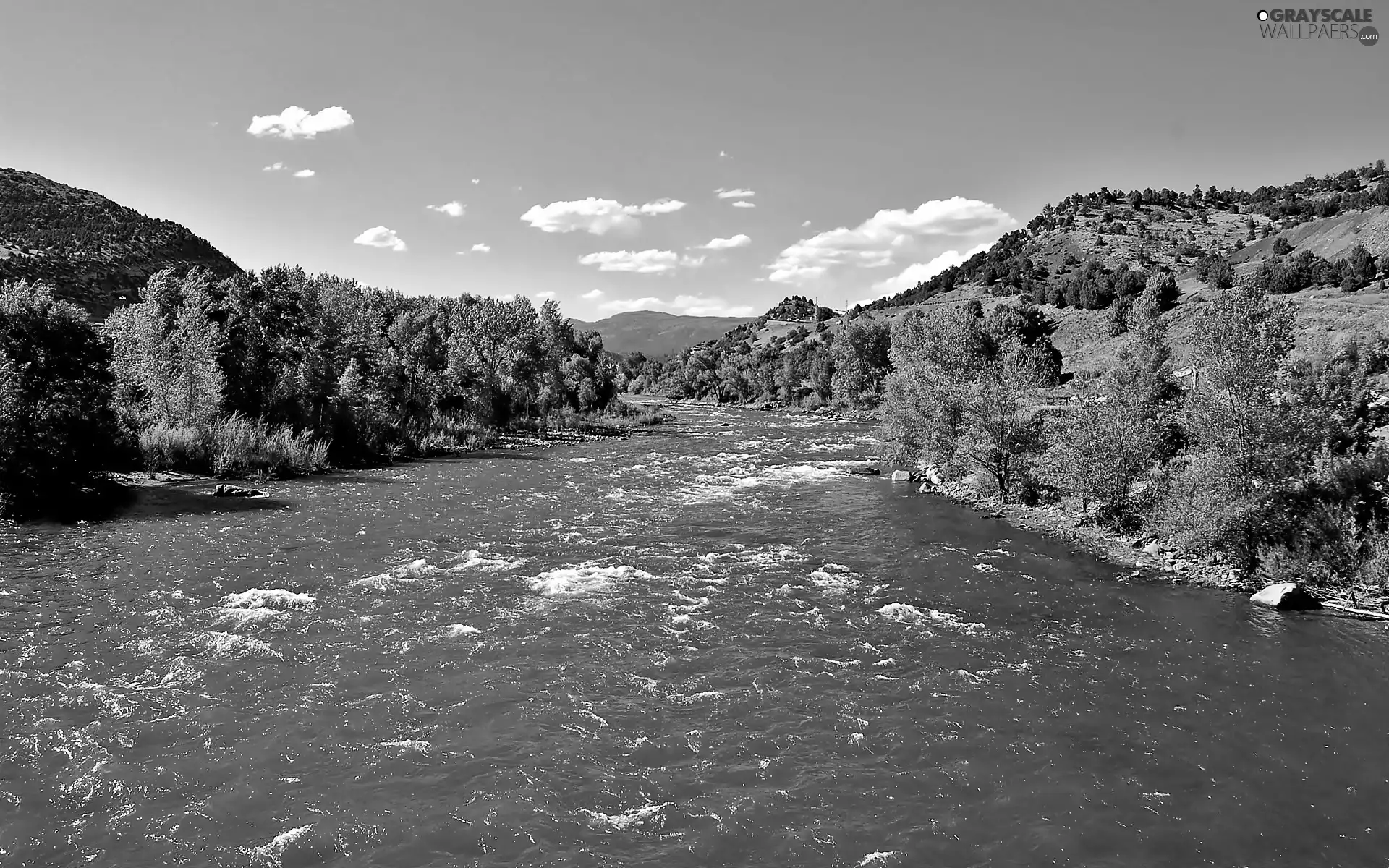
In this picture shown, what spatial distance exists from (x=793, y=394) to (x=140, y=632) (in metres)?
111

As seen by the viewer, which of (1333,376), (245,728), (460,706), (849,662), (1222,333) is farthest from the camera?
(1222,333)

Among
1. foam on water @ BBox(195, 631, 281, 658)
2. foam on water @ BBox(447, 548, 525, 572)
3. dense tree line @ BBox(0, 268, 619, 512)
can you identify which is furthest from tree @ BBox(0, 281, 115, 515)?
foam on water @ BBox(447, 548, 525, 572)

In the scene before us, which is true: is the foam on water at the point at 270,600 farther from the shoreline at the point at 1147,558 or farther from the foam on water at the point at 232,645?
the shoreline at the point at 1147,558

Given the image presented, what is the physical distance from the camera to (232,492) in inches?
1336

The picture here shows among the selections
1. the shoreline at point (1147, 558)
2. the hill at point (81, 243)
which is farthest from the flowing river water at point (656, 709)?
the hill at point (81, 243)

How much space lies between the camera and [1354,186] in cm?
12719

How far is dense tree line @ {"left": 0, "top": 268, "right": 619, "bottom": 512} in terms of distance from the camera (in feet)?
96.6

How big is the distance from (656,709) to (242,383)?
138ft

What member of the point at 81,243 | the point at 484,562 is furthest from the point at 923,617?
the point at 81,243

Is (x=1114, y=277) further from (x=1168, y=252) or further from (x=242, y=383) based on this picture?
(x=242, y=383)

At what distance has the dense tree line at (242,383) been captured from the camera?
2944 cm

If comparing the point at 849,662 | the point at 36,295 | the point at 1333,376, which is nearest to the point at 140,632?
the point at 849,662

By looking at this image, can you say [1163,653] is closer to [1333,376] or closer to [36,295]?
[1333,376]

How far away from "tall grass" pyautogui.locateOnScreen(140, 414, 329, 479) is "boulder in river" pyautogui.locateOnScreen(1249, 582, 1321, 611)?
44130mm
